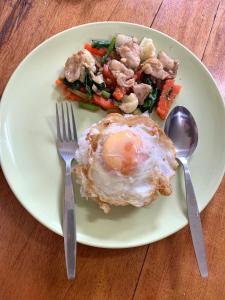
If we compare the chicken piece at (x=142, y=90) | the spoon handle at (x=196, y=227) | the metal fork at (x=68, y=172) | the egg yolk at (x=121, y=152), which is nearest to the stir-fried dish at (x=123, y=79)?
the chicken piece at (x=142, y=90)

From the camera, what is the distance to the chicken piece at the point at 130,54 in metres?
1.85

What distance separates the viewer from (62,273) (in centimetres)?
164

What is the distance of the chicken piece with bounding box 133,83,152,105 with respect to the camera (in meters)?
1.85

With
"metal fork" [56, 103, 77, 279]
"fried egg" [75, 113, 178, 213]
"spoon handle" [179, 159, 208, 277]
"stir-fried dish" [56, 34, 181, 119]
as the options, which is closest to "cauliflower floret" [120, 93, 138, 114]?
"stir-fried dish" [56, 34, 181, 119]

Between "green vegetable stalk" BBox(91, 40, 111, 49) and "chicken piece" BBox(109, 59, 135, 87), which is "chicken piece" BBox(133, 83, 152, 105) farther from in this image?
"green vegetable stalk" BBox(91, 40, 111, 49)

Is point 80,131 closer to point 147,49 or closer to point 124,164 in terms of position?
point 124,164

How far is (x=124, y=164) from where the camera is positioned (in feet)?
5.26

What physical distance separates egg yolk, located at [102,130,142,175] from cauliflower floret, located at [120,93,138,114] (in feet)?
0.74

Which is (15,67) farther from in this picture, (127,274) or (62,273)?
(127,274)

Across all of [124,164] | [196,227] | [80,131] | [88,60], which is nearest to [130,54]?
[88,60]

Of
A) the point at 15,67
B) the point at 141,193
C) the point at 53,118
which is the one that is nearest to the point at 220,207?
the point at 141,193

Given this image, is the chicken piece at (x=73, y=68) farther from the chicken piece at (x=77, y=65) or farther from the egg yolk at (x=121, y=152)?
the egg yolk at (x=121, y=152)

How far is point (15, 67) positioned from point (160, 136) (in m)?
0.85

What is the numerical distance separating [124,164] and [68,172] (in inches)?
10.4
